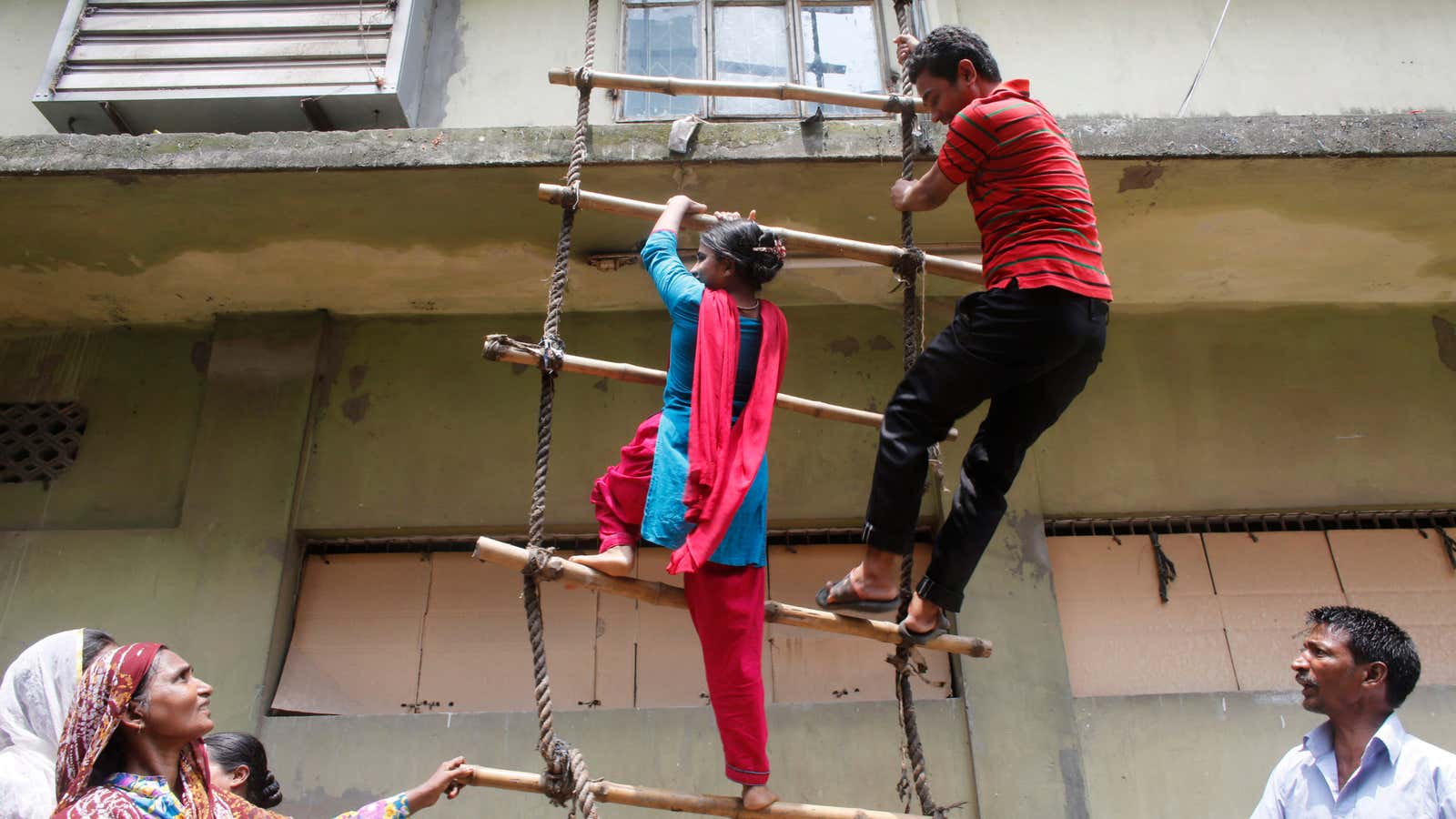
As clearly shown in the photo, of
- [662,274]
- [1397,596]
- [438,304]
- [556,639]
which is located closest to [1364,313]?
[1397,596]

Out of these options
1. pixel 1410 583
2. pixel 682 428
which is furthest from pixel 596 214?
pixel 1410 583

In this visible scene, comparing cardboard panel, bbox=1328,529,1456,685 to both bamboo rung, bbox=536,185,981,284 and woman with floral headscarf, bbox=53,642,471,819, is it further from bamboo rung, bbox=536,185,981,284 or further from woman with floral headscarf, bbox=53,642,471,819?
woman with floral headscarf, bbox=53,642,471,819

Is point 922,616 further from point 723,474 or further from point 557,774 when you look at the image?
point 557,774

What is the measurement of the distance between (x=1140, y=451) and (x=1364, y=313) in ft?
4.33

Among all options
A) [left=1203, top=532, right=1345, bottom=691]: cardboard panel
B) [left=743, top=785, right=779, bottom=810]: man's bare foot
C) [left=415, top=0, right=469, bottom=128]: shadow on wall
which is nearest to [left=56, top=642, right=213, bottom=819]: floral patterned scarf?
[left=743, top=785, right=779, bottom=810]: man's bare foot

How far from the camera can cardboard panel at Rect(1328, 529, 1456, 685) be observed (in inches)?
166

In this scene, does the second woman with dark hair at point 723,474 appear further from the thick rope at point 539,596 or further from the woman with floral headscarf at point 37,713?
the woman with floral headscarf at point 37,713

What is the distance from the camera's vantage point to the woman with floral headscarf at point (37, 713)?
100 inches

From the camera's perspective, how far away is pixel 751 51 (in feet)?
16.6

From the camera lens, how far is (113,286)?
4.63 m

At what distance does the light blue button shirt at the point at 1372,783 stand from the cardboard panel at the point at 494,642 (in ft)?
7.77

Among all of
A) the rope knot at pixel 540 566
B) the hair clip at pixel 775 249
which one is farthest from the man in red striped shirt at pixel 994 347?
the rope knot at pixel 540 566

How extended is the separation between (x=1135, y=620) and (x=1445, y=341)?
201 centimetres

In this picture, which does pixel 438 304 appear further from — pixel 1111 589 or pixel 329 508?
pixel 1111 589
